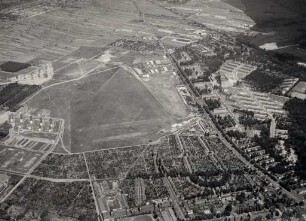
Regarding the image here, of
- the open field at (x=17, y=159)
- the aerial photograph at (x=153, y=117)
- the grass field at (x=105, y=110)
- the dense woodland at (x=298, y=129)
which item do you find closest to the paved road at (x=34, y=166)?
the aerial photograph at (x=153, y=117)

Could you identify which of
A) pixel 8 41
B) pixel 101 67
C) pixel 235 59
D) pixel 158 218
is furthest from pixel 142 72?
pixel 158 218

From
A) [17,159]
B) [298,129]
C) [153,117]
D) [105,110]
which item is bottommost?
[17,159]

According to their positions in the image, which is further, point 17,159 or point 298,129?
point 298,129

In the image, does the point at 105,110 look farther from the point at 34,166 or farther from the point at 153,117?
the point at 34,166

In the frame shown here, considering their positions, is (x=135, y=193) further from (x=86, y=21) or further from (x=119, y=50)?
(x=86, y=21)

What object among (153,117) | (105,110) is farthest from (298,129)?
(105,110)

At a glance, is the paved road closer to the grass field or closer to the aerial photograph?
the aerial photograph

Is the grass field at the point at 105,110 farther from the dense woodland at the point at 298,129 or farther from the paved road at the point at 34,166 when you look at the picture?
the dense woodland at the point at 298,129
